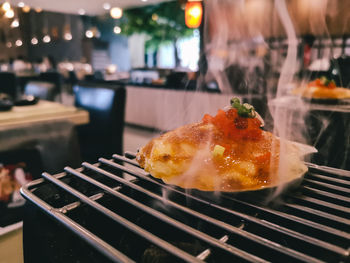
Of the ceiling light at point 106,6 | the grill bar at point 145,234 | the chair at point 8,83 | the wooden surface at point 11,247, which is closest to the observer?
the grill bar at point 145,234

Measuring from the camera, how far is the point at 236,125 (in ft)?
3.12

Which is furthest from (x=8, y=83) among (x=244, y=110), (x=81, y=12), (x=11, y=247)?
(x=81, y=12)

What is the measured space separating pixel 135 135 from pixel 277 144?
5714mm

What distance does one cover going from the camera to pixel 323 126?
1.79 meters

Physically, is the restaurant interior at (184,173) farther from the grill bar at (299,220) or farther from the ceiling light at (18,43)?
the ceiling light at (18,43)

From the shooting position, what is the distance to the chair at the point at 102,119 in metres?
2.66

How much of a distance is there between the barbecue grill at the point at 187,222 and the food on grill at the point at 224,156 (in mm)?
43

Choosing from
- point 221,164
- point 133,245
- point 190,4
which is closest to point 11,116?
point 133,245

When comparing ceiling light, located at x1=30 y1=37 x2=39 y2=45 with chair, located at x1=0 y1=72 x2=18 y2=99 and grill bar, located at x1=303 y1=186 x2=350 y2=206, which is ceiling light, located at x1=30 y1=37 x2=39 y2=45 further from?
grill bar, located at x1=303 y1=186 x2=350 y2=206

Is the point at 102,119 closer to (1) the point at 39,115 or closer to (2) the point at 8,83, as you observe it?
(1) the point at 39,115

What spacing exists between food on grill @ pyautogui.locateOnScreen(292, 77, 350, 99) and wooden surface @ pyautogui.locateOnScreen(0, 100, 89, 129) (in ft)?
5.94

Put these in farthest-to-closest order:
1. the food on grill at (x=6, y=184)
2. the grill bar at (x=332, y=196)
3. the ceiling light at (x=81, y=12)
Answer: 1. the ceiling light at (x=81, y=12)
2. the food on grill at (x=6, y=184)
3. the grill bar at (x=332, y=196)

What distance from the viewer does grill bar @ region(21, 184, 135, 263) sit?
0.57 metres

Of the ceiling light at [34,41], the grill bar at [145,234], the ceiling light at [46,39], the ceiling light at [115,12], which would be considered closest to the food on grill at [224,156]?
the grill bar at [145,234]
